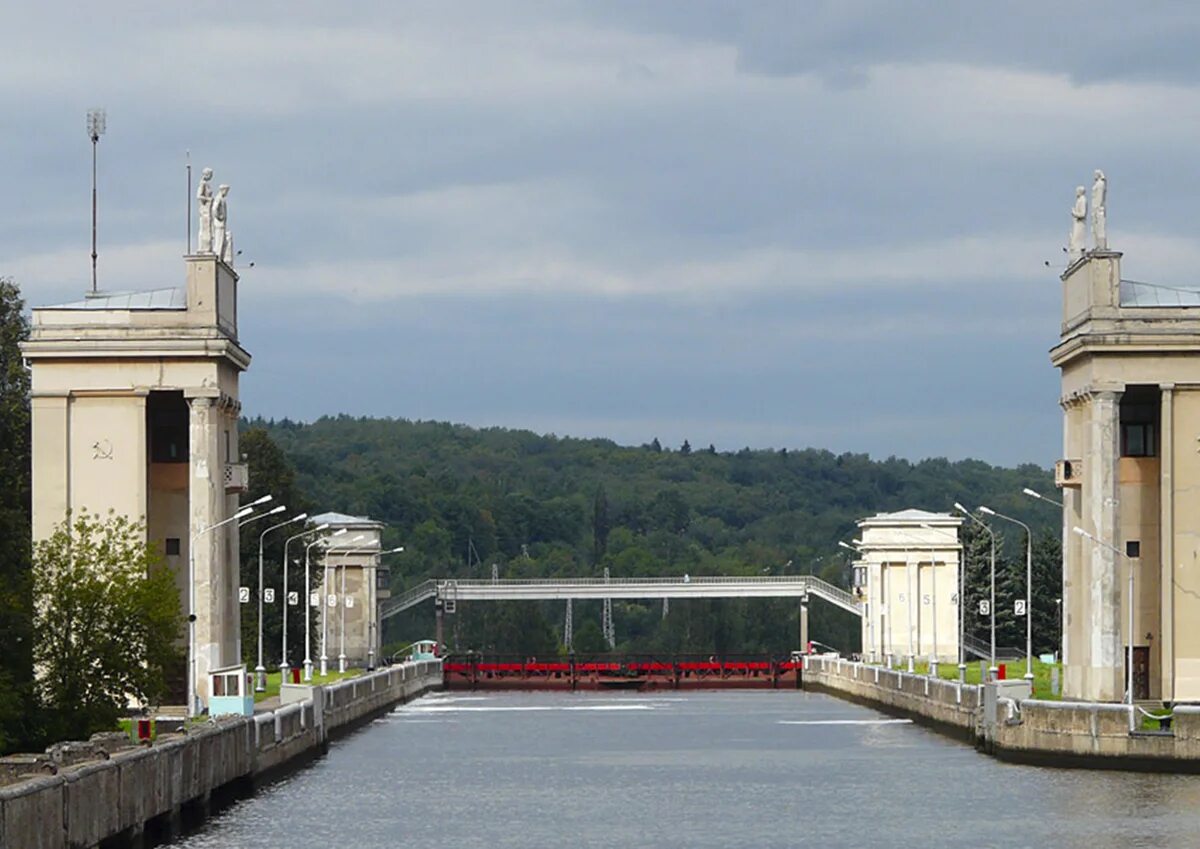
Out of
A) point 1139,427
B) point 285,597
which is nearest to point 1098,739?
point 1139,427

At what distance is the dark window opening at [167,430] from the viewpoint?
293 feet

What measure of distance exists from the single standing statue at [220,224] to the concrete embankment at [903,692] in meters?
29.2

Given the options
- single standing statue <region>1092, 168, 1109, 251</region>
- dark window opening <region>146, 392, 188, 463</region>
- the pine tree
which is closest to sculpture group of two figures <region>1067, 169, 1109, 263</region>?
single standing statue <region>1092, 168, 1109, 251</region>

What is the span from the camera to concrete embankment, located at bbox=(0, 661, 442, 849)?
1601 inches

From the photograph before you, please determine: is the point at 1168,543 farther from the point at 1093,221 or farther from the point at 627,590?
the point at 627,590

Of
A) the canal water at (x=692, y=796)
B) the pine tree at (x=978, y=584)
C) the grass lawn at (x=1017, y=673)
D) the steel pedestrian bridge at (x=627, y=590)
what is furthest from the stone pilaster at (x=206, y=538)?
the steel pedestrian bridge at (x=627, y=590)

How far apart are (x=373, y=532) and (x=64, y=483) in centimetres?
7113

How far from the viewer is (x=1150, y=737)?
2618 inches

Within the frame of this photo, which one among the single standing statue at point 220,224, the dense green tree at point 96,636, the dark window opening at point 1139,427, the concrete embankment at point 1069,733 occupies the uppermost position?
the single standing statue at point 220,224

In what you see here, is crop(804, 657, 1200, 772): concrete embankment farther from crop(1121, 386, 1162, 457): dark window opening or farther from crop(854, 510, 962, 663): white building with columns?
crop(854, 510, 962, 663): white building with columns

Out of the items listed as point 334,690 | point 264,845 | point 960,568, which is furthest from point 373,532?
point 264,845

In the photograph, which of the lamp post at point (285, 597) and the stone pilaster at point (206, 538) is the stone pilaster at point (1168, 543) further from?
the lamp post at point (285, 597)

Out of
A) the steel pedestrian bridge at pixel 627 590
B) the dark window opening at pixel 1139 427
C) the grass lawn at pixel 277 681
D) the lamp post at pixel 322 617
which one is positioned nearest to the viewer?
the dark window opening at pixel 1139 427

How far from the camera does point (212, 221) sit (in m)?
89.1
